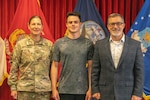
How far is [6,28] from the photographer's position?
11.4 feet

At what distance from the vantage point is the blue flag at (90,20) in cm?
340

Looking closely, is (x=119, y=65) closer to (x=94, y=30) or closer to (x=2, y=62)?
(x=94, y=30)

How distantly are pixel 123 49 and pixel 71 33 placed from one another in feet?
1.80

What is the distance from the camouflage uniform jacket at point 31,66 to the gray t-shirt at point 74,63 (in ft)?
0.53

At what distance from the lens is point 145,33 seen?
3254mm

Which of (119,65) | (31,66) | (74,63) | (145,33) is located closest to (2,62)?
(31,66)

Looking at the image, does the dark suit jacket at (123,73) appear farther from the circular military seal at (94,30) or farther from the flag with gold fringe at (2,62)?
the flag with gold fringe at (2,62)

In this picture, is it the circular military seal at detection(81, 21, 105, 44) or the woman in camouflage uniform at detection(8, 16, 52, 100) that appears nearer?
the woman in camouflage uniform at detection(8, 16, 52, 100)

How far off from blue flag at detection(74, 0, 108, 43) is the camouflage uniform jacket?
3.28 feet

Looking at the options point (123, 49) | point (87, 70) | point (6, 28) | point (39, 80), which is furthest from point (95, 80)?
point (6, 28)

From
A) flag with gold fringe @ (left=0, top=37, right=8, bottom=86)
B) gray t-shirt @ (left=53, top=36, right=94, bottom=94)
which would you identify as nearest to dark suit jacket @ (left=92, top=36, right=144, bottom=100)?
gray t-shirt @ (left=53, top=36, right=94, bottom=94)

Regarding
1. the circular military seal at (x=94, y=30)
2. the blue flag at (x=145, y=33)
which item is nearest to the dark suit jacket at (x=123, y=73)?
the blue flag at (x=145, y=33)

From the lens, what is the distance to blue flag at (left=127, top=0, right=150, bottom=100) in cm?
320

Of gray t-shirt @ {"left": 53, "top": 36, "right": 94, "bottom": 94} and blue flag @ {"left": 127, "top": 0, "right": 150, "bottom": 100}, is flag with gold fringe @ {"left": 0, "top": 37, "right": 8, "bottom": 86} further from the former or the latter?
blue flag @ {"left": 127, "top": 0, "right": 150, "bottom": 100}
